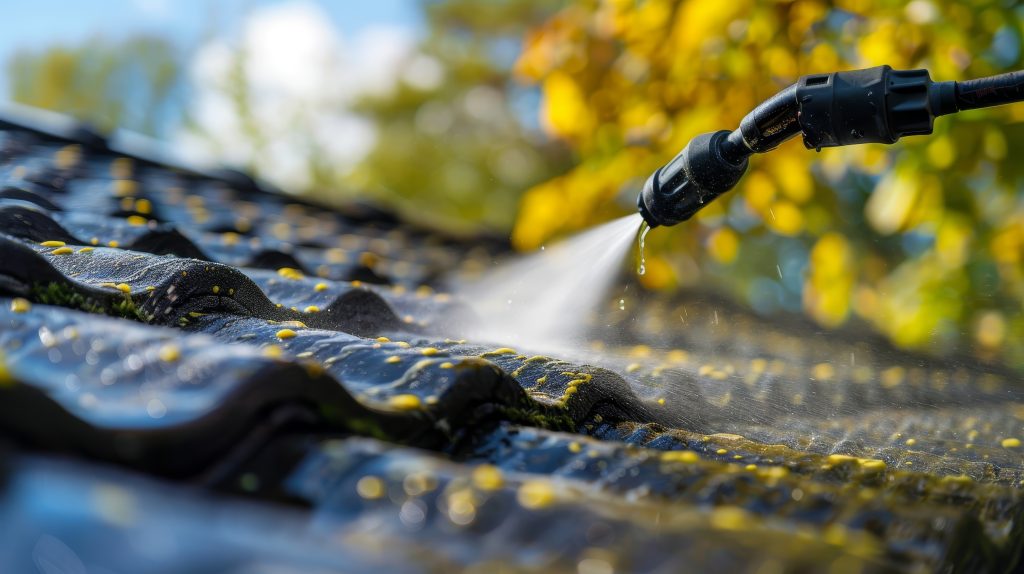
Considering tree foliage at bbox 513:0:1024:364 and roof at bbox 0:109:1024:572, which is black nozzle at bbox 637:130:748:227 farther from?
tree foliage at bbox 513:0:1024:364

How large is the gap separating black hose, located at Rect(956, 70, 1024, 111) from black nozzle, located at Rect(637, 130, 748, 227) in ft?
1.79

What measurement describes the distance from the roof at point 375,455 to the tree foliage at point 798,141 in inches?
98.3

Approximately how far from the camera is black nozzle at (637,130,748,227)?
2.36 meters

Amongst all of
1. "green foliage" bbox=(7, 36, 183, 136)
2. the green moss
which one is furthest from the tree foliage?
"green foliage" bbox=(7, 36, 183, 136)

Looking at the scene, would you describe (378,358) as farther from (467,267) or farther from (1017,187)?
(1017,187)

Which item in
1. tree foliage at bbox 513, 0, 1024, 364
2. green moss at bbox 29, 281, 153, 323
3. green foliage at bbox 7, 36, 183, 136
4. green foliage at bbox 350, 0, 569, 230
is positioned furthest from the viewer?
green foliage at bbox 7, 36, 183, 136

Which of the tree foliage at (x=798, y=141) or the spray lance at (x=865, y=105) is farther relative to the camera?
the tree foliage at (x=798, y=141)

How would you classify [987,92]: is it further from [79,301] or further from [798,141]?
[798,141]

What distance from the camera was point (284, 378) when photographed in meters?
1.43

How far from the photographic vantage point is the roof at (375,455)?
1.05 meters

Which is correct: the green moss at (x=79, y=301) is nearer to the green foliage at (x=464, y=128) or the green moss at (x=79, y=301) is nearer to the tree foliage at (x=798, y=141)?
the tree foliage at (x=798, y=141)

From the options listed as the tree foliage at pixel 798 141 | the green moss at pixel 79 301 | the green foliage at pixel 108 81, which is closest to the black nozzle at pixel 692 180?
the green moss at pixel 79 301

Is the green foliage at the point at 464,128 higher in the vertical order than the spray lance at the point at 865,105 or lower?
higher

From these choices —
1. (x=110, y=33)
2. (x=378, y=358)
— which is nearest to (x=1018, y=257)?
(x=378, y=358)
